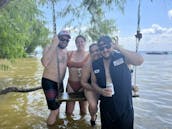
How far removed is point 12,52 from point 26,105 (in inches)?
191

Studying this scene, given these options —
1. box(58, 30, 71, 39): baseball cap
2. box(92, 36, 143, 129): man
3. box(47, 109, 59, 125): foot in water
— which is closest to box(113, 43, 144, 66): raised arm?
box(92, 36, 143, 129): man

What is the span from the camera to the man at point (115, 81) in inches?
214

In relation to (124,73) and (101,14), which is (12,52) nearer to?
(101,14)

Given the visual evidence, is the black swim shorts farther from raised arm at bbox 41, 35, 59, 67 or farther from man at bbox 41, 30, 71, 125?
raised arm at bbox 41, 35, 59, 67

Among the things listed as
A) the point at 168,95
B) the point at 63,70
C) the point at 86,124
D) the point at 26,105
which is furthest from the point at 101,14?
the point at 168,95

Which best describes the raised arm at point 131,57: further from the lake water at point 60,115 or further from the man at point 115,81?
the lake water at point 60,115

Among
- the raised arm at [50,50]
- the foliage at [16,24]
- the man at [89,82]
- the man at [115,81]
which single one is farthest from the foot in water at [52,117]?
the foliage at [16,24]

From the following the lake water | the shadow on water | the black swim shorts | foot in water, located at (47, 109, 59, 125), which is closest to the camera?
the black swim shorts

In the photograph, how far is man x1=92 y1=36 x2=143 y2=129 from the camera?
214 inches

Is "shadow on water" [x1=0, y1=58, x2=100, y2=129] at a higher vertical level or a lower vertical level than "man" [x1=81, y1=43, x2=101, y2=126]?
lower

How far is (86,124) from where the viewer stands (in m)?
8.86

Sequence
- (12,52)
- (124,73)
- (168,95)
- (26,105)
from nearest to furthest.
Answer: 1. (124,73)
2. (26,105)
3. (168,95)
4. (12,52)

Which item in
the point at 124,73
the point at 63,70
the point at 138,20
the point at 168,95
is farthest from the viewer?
the point at 168,95

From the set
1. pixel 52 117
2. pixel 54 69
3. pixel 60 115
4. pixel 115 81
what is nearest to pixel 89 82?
pixel 115 81
